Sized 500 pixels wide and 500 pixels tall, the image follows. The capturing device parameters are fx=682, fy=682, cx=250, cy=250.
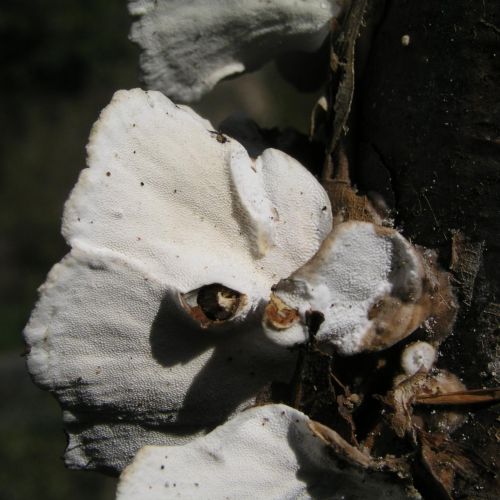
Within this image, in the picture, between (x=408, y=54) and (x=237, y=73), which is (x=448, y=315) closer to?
(x=408, y=54)

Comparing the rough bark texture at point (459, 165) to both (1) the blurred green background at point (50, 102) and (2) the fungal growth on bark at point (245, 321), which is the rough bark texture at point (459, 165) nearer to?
(2) the fungal growth on bark at point (245, 321)

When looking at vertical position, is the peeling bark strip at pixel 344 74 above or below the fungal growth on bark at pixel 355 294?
above

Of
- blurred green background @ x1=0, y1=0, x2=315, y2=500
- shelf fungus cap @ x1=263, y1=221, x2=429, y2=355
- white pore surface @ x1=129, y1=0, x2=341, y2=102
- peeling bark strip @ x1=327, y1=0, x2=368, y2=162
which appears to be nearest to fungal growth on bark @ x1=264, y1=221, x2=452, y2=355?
shelf fungus cap @ x1=263, y1=221, x2=429, y2=355

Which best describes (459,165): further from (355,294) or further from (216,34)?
(216,34)

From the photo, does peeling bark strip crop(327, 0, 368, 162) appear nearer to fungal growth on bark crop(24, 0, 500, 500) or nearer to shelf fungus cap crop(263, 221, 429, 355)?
fungal growth on bark crop(24, 0, 500, 500)

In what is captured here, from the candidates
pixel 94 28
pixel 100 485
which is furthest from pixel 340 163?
pixel 94 28

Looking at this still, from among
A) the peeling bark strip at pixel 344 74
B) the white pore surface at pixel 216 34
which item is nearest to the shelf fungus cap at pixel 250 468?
the peeling bark strip at pixel 344 74
